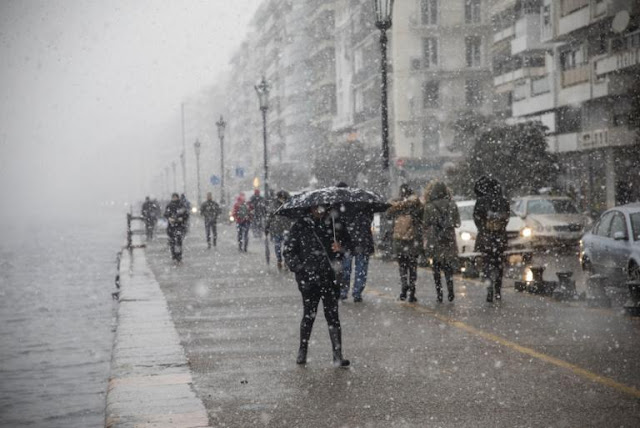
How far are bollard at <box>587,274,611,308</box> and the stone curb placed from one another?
516cm

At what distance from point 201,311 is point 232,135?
138665 mm

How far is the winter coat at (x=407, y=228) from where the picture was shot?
14377mm

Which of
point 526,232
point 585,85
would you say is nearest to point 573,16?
point 585,85

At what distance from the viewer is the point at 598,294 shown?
13.3 metres

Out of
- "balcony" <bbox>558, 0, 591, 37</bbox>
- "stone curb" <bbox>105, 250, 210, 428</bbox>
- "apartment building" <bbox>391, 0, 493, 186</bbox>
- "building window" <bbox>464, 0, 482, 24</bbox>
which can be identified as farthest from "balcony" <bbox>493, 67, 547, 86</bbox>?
"stone curb" <bbox>105, 250, 210, 428</bbox>

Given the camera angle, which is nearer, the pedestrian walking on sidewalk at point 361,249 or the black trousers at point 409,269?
the pedestrian walking on sidewalk at point 361,249

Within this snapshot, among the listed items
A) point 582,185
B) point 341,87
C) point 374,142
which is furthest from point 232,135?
point 582,185

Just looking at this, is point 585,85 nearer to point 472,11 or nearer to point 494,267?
point 472,11

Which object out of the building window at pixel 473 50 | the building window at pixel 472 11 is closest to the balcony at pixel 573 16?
the building window at pixel 473 50

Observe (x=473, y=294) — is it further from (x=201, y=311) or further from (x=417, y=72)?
(x=417, y=72)

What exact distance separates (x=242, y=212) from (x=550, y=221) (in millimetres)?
8795

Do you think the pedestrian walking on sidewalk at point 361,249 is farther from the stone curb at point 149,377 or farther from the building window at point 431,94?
the building window at point 431,94

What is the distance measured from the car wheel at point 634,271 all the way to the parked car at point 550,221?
9954 millimetres

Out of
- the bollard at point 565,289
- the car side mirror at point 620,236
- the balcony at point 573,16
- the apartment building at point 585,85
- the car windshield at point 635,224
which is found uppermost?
the balcony at point 573,16
